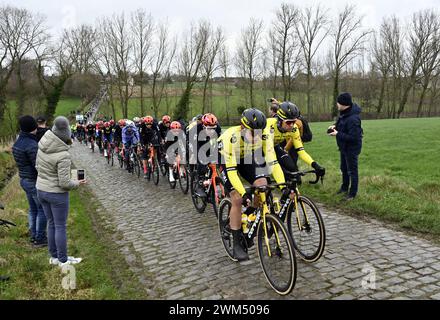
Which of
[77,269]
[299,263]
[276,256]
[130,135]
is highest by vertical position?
[130,135]

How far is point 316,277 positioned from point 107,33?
2003 inches

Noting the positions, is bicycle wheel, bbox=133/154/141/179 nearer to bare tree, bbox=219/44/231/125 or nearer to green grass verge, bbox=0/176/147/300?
green grass verge, bbox=0/176/147/300

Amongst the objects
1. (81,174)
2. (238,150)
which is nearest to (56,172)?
(81,174)

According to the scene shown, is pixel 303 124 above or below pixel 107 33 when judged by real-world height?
below

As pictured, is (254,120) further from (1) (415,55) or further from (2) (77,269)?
(1) (415,55)

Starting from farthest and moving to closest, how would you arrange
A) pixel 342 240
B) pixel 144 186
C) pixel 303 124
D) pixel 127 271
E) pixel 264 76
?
1. pixel 264 76
2. pixel 144 186
3. pixel 303 124
4. pixel 342 240
5. pixel 127 271

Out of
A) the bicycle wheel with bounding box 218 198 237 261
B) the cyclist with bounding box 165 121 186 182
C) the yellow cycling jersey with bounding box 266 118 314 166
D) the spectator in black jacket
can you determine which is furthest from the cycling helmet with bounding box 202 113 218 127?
the bicycle wheel with bounding box 218 198 237 261

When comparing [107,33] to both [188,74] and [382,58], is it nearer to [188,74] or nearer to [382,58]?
[188,74]

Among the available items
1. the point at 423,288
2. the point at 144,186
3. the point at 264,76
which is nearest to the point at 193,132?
the point at 144,186

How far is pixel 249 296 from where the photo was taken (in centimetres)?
435

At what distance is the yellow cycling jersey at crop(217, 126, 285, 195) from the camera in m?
4.64

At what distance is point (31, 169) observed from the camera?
635cm

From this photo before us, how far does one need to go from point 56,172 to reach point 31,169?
176cm
